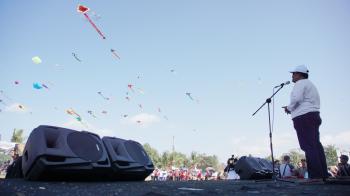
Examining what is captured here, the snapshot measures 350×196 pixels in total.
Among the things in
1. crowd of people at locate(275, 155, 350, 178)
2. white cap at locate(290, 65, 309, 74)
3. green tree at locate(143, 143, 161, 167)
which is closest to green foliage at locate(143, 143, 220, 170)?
green tree at locate(143, 143, 161, 167)

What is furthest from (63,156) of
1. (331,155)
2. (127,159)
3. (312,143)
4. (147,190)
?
(331,155)

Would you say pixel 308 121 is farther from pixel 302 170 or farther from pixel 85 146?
pixel 302 170

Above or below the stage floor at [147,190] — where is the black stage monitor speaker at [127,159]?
above

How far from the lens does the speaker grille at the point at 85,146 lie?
4.05 metres

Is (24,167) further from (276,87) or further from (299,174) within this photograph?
(299,174)

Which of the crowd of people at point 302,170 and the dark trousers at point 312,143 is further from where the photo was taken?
the crowd of people at point 302,170

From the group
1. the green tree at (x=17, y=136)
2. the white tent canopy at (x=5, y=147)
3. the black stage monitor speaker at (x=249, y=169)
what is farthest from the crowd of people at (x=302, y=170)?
the green tree at (x=17, y=136)

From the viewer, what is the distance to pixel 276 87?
20.3 ft

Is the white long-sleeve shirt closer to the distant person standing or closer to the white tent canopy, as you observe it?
the distant person standing

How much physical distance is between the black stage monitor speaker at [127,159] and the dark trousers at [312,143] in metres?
2.50

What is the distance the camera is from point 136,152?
17.3ft

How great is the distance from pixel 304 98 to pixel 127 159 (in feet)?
9.14

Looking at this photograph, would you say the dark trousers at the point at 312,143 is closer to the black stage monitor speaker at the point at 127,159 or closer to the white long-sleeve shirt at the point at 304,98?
the white long-sleeve shirt at the point at 304,98

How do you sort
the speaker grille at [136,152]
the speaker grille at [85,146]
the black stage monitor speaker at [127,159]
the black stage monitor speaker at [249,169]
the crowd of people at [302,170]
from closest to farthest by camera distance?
the speaker grille at [85,146] → the black stage monitor speaker at [127,159] → the speaker grille at [136,152] → the crowd of people at [302,170] → the black stage monitor speaker at [249,169]
